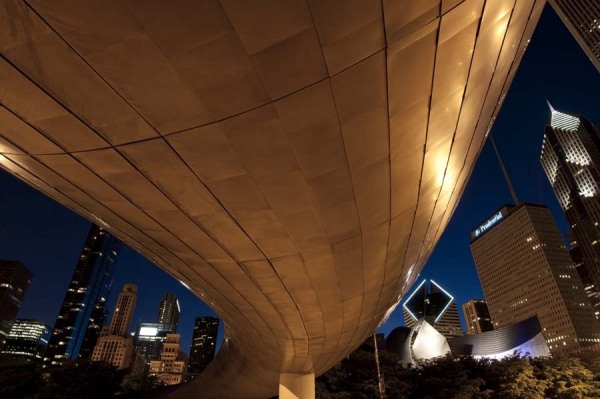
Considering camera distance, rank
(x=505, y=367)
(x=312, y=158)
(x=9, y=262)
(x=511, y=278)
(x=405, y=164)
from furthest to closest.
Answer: (x=511, y=278)
(x=9, y=262)
(x=505, y=367)
(x=405, y=164)
(x=312, y=158)

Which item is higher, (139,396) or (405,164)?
(405,164)

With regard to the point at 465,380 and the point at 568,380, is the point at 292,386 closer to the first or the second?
the point at 465,380

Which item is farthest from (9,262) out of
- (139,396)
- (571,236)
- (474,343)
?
(571,236)

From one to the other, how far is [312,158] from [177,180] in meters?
1.86

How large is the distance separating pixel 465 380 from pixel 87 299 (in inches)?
5995

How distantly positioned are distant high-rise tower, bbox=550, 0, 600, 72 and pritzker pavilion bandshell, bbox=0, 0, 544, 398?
4778 inches

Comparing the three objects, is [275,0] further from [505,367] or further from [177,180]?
[505,367]

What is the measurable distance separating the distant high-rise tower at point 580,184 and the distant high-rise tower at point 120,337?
495ft

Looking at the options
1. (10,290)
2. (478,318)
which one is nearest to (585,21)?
(478,318)

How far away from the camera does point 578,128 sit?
465 ft

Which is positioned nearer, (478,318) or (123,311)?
(123,311)

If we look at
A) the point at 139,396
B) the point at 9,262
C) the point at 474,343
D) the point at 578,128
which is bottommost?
the point at 139,396

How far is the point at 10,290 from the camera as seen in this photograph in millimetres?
117375

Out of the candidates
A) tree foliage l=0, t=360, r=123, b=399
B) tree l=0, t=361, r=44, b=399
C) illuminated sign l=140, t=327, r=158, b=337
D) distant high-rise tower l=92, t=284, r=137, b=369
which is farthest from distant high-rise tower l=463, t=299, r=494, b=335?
tree l=0, t=361, r=44, b=399
